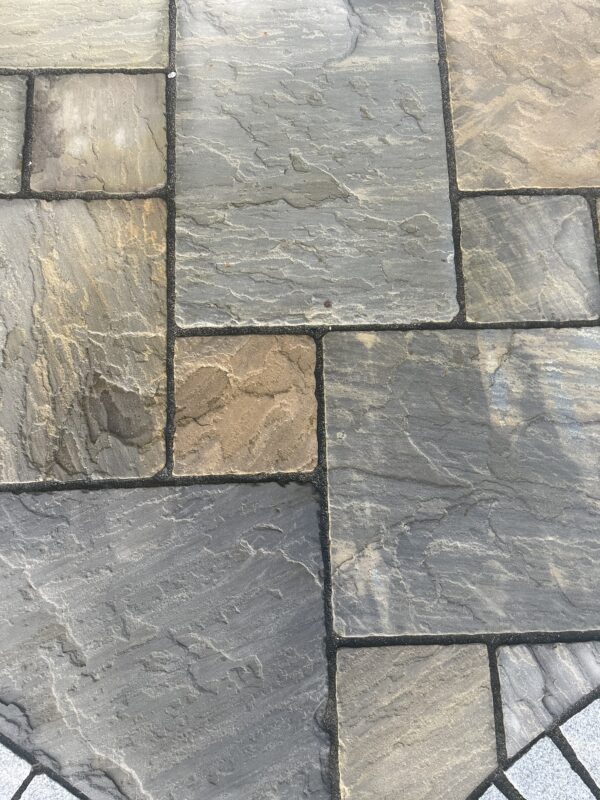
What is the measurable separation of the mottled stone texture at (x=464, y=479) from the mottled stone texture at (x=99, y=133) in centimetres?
71

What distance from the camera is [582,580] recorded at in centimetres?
172

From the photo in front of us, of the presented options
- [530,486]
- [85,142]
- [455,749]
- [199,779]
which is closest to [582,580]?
[530,486]

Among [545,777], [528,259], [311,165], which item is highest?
[311,165]

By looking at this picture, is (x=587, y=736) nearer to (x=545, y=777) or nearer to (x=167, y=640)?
(x=545, y=777)

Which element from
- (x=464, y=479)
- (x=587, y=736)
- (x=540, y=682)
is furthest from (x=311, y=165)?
(x=587, y=736)

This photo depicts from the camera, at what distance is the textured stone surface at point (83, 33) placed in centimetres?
201

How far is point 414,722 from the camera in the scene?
1650mm

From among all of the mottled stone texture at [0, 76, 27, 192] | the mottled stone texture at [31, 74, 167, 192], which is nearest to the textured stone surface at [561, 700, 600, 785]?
the mottled stone texture at [31, 74, 167, 192]

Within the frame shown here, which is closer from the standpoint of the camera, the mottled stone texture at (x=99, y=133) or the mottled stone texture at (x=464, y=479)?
the mottled stone texture at (x=464, y=479)

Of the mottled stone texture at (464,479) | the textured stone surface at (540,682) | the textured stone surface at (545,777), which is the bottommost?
the textured stone surface at (545,777)

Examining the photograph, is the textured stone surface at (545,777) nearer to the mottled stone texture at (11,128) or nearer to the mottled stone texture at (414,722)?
the mottled stone texture at (414,722)

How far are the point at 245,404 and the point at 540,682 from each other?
0.97 metres

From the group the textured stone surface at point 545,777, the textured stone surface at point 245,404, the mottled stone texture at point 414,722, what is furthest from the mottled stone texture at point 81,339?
the textured stone surface at point 545,777

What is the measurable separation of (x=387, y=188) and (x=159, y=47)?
2.55 ft
